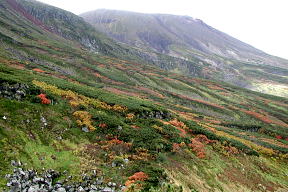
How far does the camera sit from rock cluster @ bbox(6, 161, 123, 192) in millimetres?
16875

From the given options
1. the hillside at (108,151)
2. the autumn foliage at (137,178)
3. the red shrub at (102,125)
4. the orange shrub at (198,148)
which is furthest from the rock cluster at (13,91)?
the orange shrub at (198,148)

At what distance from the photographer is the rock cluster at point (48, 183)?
1688 centimetres

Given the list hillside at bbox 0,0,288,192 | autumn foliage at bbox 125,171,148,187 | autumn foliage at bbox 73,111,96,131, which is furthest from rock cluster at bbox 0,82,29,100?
autumn foliage at bbox 125,171,148,187

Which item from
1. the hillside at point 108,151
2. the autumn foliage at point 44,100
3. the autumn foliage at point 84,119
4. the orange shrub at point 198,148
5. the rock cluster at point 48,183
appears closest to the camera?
the rock cluster at point 48,183

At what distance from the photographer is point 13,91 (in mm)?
29078

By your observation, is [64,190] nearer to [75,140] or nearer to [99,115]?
[75,140]

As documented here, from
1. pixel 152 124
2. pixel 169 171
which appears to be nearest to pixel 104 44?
pixel 152 124

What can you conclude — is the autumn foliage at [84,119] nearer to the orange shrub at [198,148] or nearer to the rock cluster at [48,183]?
the rock cluster at [48,183]

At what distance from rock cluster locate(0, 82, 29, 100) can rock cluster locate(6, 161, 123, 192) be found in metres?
11.9

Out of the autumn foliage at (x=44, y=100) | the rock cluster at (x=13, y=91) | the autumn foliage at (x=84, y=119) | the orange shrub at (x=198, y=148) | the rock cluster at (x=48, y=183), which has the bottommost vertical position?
the orange shrub at (x=198, y=148)

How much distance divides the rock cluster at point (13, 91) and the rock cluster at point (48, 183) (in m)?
11.9

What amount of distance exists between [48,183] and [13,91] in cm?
1524

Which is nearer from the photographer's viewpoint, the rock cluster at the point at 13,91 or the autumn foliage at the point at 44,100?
the rock cluster at the point at 13,91

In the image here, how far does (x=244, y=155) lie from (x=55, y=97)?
29.9 meters
